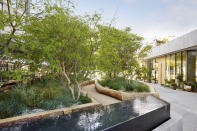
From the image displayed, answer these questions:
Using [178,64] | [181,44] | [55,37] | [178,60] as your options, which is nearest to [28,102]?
[55,37]

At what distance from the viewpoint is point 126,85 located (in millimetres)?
6367

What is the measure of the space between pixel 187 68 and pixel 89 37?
926cm

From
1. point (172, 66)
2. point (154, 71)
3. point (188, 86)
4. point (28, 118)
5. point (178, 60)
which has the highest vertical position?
point (178, 60)

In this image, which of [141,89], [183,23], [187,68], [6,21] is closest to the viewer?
[6,21]

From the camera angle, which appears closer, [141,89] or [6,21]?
[6,21]

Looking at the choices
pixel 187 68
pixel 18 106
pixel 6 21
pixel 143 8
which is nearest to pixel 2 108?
pixel 18 106

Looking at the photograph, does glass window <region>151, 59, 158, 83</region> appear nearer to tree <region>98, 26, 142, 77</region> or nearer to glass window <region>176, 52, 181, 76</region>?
glass window <region>176, 52, 181, 76</region>

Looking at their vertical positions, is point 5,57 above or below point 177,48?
below

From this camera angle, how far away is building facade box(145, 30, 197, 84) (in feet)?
26.6

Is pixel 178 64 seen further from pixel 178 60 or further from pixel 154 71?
pixel 154 71

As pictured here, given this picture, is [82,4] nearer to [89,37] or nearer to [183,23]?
[89,37]

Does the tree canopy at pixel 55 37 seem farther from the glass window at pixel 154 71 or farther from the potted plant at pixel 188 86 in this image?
the glass window at pixel 154 71

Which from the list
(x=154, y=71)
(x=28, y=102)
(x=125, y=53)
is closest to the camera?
(x=28, y=102)

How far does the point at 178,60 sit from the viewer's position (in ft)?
32.8
